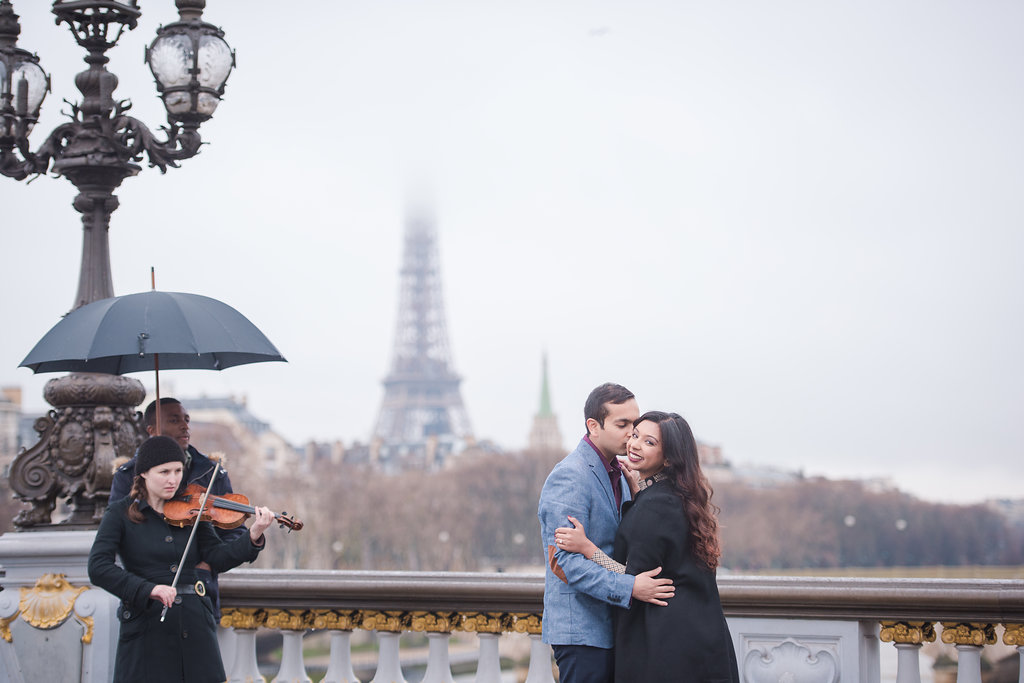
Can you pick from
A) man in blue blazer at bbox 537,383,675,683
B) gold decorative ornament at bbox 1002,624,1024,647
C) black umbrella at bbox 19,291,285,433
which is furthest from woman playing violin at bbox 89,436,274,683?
→ gold decorative ornament at bbox 1002,624,1024,647

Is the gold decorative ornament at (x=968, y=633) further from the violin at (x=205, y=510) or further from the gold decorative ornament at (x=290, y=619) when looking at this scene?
the gold decorative ornament at (x=290, y=619)

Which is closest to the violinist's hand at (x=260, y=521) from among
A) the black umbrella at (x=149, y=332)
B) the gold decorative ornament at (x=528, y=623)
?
the black umbrella at (x=149, y=332)

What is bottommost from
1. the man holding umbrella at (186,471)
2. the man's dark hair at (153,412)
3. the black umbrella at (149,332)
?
the man holding umbrella at (186,471)

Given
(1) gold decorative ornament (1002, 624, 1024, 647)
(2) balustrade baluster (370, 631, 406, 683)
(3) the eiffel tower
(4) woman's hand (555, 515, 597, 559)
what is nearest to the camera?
(4) woman's hand (555, 515, 597, 559)

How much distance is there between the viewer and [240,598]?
6680 millimetres

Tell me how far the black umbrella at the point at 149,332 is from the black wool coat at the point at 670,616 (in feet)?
7.31

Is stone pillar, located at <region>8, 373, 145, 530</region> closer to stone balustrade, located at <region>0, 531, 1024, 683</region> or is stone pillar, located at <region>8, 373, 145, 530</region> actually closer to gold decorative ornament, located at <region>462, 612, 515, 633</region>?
stone balustrade, located at <region>0, 531, 1024, 683</region>

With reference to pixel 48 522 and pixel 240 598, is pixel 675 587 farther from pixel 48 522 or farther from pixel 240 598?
pixel 48 522

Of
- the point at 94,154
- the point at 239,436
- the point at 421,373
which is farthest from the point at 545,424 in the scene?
the point at 94,154

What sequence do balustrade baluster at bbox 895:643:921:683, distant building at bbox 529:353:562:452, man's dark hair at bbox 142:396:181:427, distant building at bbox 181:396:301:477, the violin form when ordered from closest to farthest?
the violin, balustrade baluster at bbox 895:643:921:683, man's dark hair at bbox 142:396:181:427, distant building at bbox 181:396:301:477, distant building at bbox 529:353:562:452

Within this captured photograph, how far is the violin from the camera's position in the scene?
5.25m

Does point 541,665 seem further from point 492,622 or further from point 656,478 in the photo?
point 656,478

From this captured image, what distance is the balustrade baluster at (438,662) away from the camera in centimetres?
616

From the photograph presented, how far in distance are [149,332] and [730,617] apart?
2.90 m
